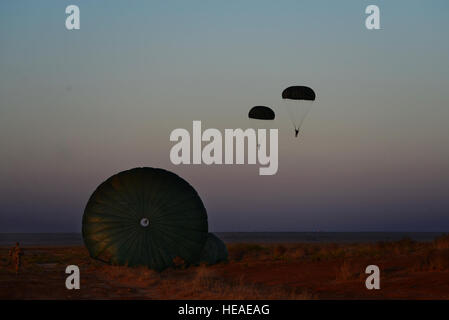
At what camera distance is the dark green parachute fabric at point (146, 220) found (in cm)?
3198

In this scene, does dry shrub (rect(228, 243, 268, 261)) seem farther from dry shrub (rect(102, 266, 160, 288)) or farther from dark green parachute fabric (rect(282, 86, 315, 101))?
dry shrub (rect(102, 266, 160, 288))

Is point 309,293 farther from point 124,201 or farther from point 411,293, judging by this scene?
point 124,201

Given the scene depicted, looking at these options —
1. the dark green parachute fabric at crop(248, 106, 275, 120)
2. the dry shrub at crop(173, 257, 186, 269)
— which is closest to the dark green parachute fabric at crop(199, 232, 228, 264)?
the dry shrub at crop(173, 257, 186, 269)

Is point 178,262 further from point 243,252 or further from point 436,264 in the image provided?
point 243,252

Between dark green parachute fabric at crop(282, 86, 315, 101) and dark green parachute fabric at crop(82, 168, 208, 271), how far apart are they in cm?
804

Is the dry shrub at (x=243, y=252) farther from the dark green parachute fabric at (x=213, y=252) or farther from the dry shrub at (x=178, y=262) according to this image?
the dry shrub at (x=178, y=262)

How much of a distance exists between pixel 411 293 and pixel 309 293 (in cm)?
337

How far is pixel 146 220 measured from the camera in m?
31.9

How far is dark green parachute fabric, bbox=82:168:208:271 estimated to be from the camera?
32.0 meters

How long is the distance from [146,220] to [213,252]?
6.57m

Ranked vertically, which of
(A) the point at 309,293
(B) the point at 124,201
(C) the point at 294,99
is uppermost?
(C) the point at 294,99

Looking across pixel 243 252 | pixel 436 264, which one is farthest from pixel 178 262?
pixel 243 252

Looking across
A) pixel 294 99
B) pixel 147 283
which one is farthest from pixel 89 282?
pixel 294 99

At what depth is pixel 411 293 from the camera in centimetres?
2316
